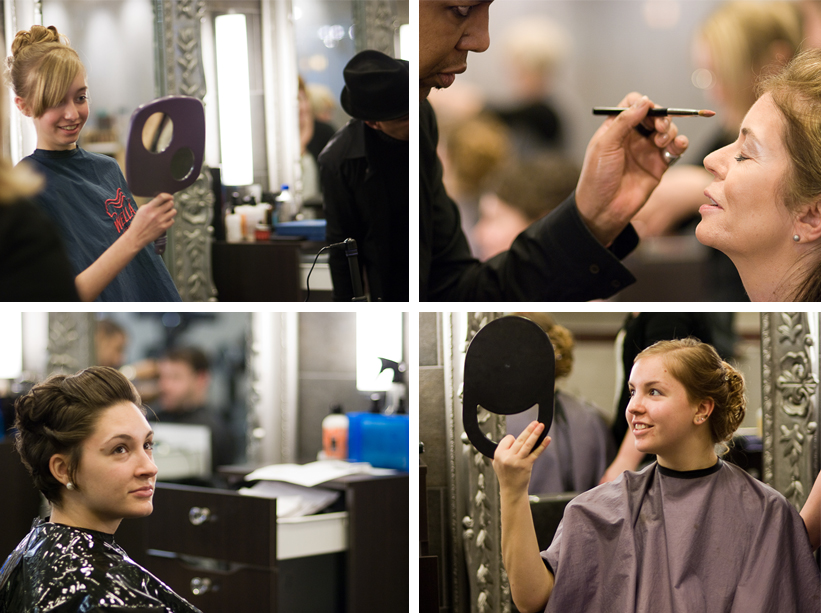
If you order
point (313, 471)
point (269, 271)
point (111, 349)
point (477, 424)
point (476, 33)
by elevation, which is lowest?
point (313, 471)

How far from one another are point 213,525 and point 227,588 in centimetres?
13

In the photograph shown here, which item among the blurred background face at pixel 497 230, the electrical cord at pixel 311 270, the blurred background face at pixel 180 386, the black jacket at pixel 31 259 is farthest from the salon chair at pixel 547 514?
the black jacket at pixel 31 259

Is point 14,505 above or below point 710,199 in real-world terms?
below

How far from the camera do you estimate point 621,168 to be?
4.62 ft

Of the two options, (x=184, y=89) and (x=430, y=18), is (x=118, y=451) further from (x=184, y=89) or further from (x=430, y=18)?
(x=430, y=18)

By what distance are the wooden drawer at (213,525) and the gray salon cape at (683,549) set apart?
21.8 inches

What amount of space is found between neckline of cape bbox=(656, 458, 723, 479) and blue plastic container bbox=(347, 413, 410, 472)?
49 cm

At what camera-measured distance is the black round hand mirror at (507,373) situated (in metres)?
1.42

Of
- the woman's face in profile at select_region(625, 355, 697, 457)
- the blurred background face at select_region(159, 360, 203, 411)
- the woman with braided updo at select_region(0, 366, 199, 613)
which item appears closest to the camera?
the woman with braided updo at select_region(0, 366, 199, 613)

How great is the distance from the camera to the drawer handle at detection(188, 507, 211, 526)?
4.85ft

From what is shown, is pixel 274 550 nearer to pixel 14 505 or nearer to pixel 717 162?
pixel 14 505

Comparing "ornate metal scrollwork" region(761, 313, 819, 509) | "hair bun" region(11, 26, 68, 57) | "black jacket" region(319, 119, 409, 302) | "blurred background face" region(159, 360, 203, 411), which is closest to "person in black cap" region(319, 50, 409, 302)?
"black jacket" region(319, 119, 409, 302)

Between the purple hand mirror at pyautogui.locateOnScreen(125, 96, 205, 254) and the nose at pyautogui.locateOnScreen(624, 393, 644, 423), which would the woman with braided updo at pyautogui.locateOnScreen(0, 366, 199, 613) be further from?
the nose at pyautogui.locateOnScreen(624, 393, 644, 423)

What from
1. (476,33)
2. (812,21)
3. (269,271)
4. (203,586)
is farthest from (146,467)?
(812,21)
